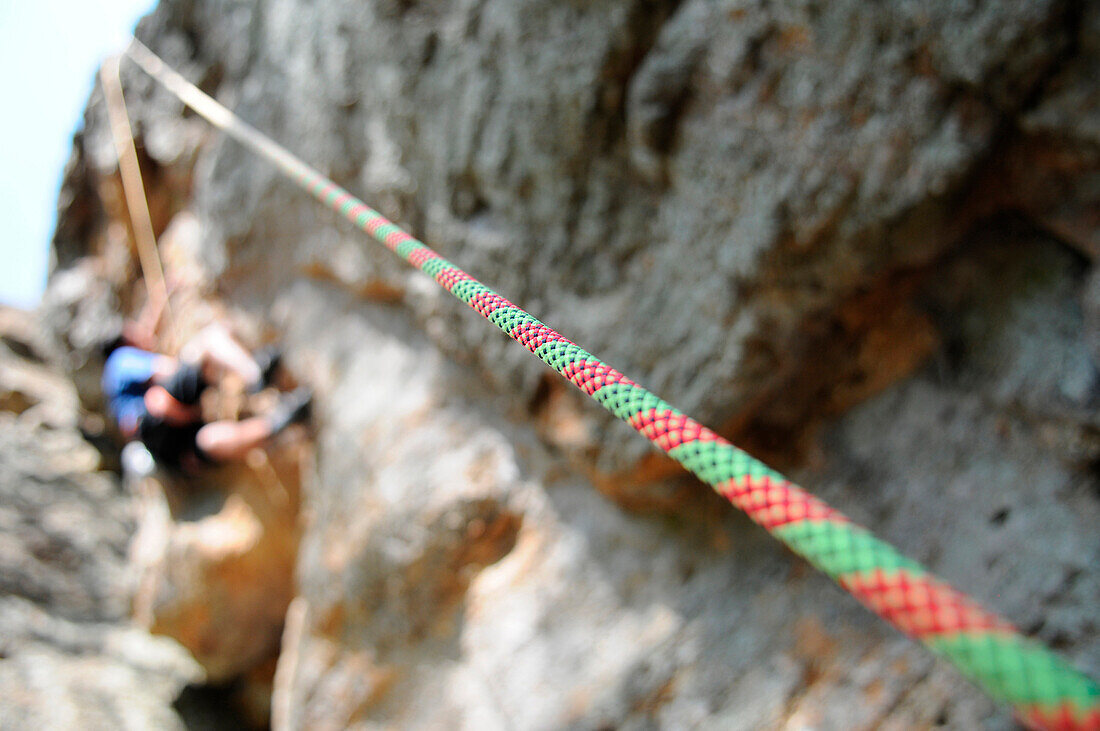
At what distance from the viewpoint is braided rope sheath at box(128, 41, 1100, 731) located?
1.24 ft

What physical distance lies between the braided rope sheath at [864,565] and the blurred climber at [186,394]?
5.37ft

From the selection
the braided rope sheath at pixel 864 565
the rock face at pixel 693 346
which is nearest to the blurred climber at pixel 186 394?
the rock face at pixel 693 346

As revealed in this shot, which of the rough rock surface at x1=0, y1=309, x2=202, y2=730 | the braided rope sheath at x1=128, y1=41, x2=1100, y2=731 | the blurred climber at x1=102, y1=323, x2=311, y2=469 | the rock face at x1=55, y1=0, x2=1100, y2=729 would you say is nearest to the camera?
the braided rope sheath at x1=128, y1=41, x2=1100, y2=731

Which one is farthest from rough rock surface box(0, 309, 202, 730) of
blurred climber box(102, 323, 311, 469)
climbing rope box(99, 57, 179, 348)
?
climbing rope box(99, 57, 179, 348)

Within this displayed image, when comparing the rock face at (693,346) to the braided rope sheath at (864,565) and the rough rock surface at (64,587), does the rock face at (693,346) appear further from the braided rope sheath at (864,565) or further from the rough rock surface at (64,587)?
the rough rock surface at (64,587)

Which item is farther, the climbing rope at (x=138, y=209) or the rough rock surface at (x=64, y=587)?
the climbing rope at (x=138, y=209)

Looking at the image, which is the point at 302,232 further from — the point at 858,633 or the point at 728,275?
the point at 858,633

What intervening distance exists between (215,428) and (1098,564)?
238cm

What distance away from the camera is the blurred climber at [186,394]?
→ 205 centimetres

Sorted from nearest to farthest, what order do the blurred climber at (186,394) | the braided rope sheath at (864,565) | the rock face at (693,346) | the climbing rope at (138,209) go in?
the braided rope sheath at (864,565) < the rock face at (693,346) < the blurred climber at (186,394) < the climbing rope at (138,209)

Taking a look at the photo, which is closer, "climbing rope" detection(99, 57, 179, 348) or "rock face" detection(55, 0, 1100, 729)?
"rock face" detection(55, 0, 1100, 729)

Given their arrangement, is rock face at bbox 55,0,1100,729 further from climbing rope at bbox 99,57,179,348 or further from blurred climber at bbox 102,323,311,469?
climbing rope at bbox 99,57,179,348

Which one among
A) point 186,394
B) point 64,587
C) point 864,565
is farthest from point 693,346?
point 64,587

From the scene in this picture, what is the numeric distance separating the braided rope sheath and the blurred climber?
164cm
